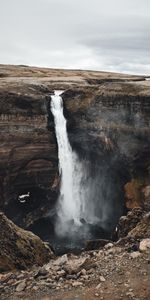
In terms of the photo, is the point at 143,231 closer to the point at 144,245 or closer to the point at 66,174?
the point at 144,245

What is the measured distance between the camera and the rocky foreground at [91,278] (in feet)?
52.9

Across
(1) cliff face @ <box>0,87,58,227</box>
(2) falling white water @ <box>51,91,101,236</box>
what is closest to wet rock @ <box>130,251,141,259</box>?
(1) cliff face @ <box>0,87,58,227</box>

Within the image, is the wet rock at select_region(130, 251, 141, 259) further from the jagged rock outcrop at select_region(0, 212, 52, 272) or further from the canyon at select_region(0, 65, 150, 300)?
the canyon at select_region(0, 65, 150, 300)

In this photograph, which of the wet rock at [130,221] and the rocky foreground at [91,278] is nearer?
the rocky foreground at [91,278]

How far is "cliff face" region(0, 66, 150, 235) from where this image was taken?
5100cm

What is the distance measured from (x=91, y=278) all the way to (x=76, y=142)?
1564 inches

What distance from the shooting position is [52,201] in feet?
182

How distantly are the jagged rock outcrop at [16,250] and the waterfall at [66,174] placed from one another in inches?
1206

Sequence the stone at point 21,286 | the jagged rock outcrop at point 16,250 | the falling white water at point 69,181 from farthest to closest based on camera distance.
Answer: the falling white water at point 69,181 < the jagged rock outcrop at point 16,250 < the stone at point 21,286

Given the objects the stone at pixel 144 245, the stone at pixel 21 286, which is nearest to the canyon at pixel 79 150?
the stone at pixel 144 245

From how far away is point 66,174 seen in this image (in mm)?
56594

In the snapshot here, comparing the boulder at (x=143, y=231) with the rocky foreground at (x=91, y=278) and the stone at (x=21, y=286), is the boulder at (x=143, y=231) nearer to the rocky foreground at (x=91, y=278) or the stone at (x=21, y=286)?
the rocky foreground at (x=91, y=278)

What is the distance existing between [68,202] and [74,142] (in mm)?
7925

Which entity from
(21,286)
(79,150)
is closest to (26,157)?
(79,150)
